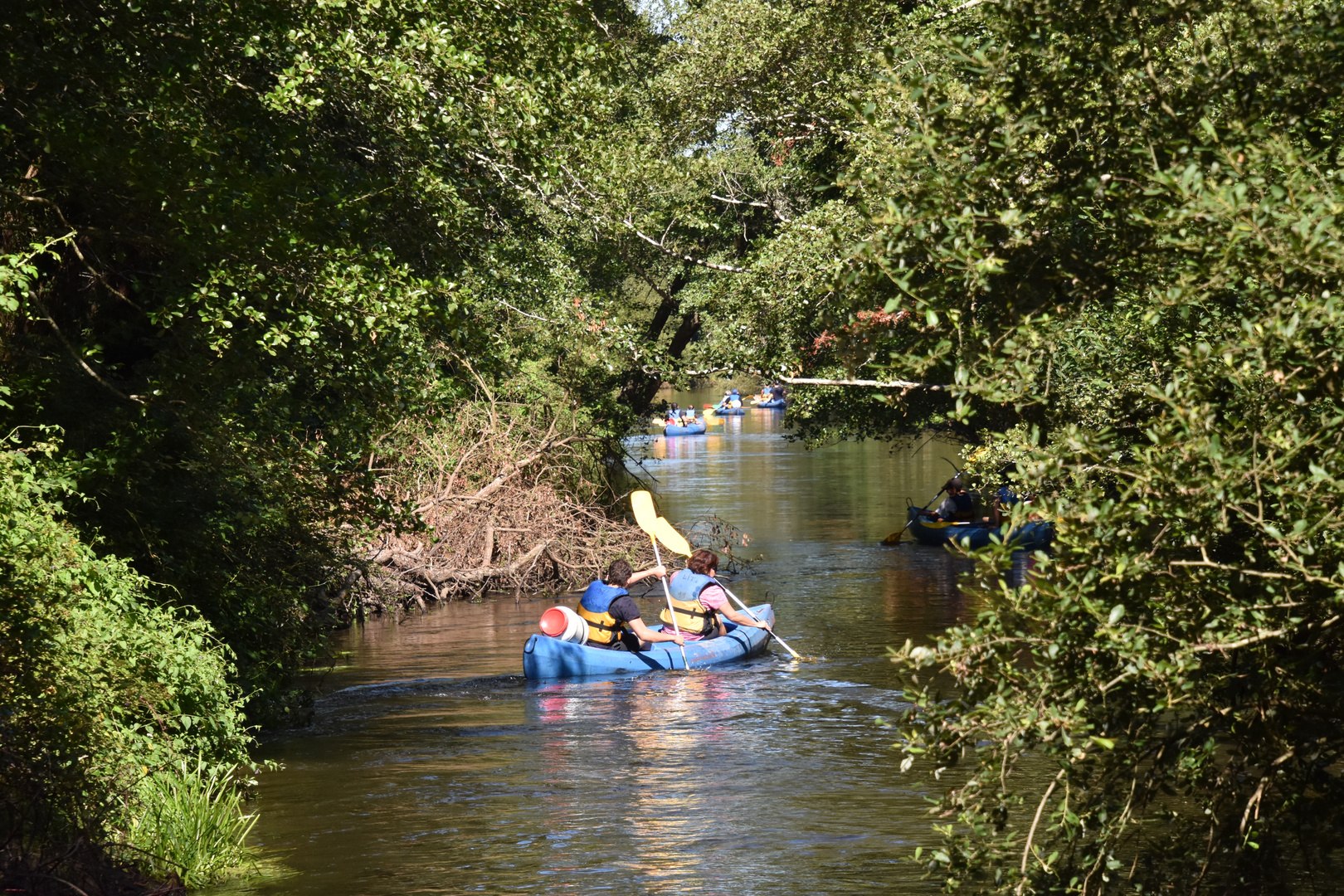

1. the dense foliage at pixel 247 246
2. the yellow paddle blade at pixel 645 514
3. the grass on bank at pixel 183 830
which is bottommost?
the grass on bank at pixel 183 830

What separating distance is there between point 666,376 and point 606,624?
17.4ft

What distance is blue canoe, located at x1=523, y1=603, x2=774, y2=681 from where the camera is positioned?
1348 cm

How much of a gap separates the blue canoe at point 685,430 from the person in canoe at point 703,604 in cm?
4215

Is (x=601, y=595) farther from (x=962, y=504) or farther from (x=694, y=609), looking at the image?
(x=962, y=504)

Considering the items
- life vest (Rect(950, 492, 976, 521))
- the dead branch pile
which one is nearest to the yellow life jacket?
the dead branch pile

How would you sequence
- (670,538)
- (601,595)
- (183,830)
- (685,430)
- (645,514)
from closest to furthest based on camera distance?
(183,830) → (601,595) → (670,538) → (645,514) → (685,430)

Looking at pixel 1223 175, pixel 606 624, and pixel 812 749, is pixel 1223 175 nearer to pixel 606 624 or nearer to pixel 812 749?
pixel 812 749

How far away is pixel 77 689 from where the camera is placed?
6.91 meters

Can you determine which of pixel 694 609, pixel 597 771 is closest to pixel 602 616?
pixel 694 609

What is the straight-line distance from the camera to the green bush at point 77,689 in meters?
6.27

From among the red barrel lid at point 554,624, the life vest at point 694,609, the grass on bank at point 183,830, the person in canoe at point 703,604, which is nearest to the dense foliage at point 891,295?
the grass on bank at point 183,830

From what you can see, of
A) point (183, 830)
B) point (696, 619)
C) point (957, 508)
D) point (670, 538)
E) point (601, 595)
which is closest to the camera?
point (183, 830)

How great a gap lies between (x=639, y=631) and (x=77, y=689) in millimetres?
7634

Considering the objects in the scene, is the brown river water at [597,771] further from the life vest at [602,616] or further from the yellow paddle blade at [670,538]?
the yellow paddle blade at [670,538]
